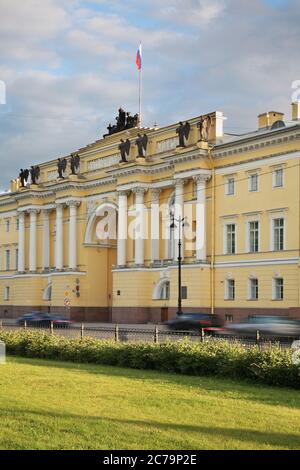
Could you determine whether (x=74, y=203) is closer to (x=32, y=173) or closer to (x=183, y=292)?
(x=32, y=173)

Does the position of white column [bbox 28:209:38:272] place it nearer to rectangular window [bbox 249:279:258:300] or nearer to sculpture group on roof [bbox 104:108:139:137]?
sculpture group on roof [bbox 104:108:139:137]

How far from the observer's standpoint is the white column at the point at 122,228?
208 feet

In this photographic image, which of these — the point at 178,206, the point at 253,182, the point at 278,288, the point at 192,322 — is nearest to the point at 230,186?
the point at 253,182

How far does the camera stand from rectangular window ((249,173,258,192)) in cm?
5312

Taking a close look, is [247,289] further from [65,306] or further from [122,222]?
[65,306]

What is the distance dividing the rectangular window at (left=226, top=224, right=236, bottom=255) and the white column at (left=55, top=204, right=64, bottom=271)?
2133 cm

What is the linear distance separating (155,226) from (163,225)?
0.65 metres

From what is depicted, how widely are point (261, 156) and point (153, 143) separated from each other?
12749mm

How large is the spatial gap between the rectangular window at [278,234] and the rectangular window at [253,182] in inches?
116

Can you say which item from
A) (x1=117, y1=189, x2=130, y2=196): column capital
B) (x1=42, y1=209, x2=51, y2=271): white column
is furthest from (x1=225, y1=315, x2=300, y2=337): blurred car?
(x1=42, y1=209, x2=51, y2=271): white column

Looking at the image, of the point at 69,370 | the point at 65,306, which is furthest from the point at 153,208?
the point at 69,370

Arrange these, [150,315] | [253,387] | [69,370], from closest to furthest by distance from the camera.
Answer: [253,387], [69,370], [150,315]

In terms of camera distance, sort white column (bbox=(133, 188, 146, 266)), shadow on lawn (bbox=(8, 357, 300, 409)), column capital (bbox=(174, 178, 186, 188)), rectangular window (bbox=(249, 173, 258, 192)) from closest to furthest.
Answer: shadow on lawn (bbox=(8, 357, 300, 409)) → rectangular window (bbox=(249, 173, 258, 192)) → column capital (bbox=(174, 178, 186, 188)) → white column (bbox=(133, 188, 146, 266))
